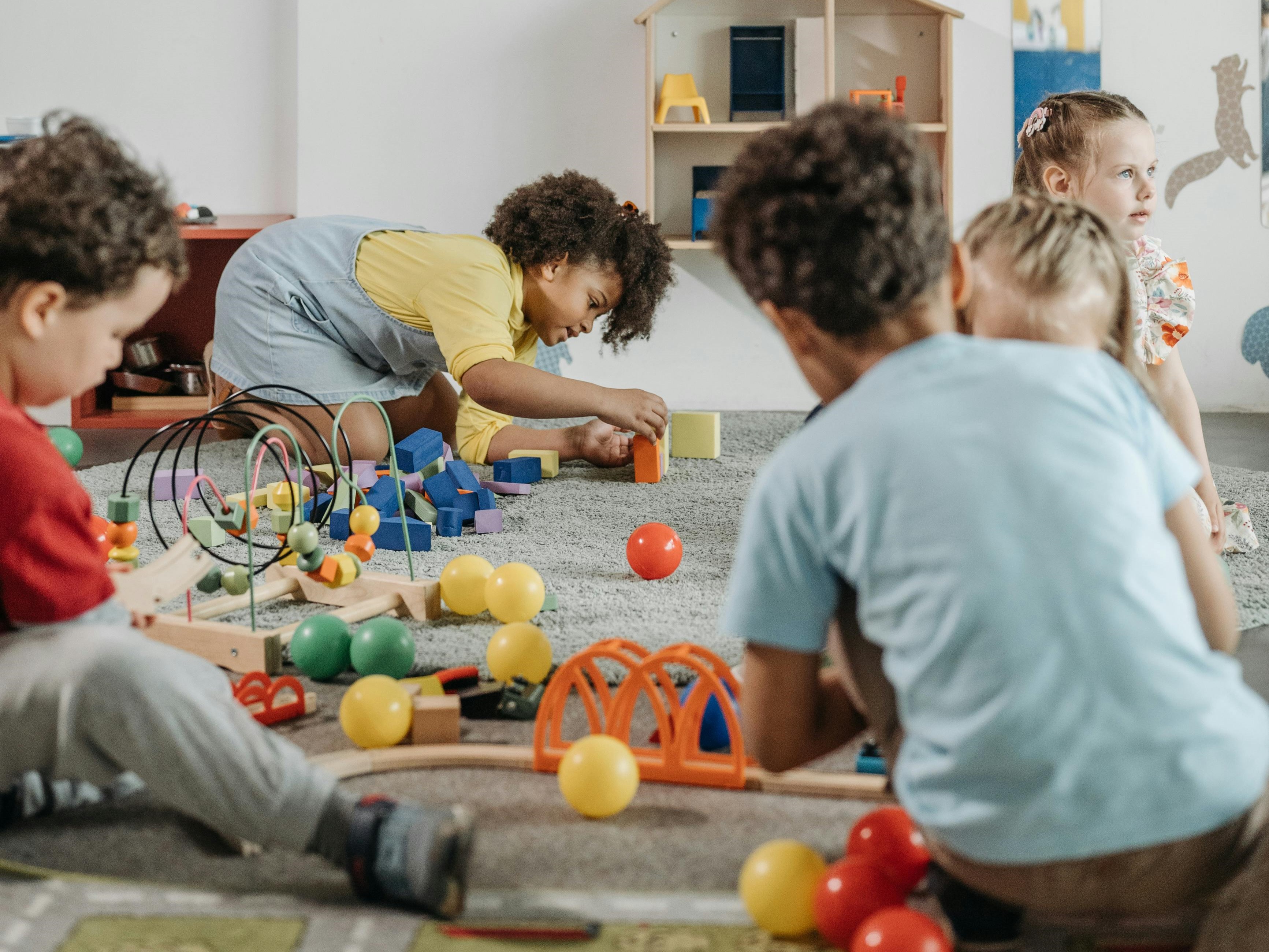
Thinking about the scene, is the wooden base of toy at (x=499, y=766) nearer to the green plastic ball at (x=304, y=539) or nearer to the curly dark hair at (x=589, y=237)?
the green plastic ball at (x=304, y=539)

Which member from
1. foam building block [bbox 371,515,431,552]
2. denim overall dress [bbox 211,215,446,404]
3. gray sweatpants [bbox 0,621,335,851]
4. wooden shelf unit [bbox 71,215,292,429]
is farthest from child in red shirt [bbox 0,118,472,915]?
wooden shelf unit [bbox 71,215,292,429]

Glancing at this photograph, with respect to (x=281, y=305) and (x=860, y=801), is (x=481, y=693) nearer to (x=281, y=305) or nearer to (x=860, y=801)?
(x=860, y=801)

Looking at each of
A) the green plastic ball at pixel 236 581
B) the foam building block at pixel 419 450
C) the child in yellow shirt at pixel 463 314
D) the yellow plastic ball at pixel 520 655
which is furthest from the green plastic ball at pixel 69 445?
the yellow plastic ball at pixel 520 655

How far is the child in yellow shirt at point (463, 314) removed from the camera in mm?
1973

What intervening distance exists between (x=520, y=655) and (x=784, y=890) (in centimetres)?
46

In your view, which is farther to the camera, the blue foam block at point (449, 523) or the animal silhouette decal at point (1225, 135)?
the animal silhouette decal at point (1225, 135)

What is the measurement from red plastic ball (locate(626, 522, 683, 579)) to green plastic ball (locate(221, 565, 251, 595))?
47 centimetres

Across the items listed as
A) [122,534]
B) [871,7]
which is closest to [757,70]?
[871,7]

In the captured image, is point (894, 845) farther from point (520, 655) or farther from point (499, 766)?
point (520, 655)

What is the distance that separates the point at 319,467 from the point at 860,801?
136 centimetres

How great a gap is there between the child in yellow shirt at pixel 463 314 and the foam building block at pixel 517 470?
0.33 feet

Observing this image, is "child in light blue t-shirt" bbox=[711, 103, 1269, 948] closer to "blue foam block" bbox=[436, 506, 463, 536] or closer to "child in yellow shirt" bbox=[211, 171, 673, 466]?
"blue foam block" bbox=[436, 506, 463, 536]

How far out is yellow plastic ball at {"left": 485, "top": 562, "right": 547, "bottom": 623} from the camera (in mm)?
1271

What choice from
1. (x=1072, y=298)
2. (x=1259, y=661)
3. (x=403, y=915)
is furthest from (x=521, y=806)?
(x=1259, y=661)
